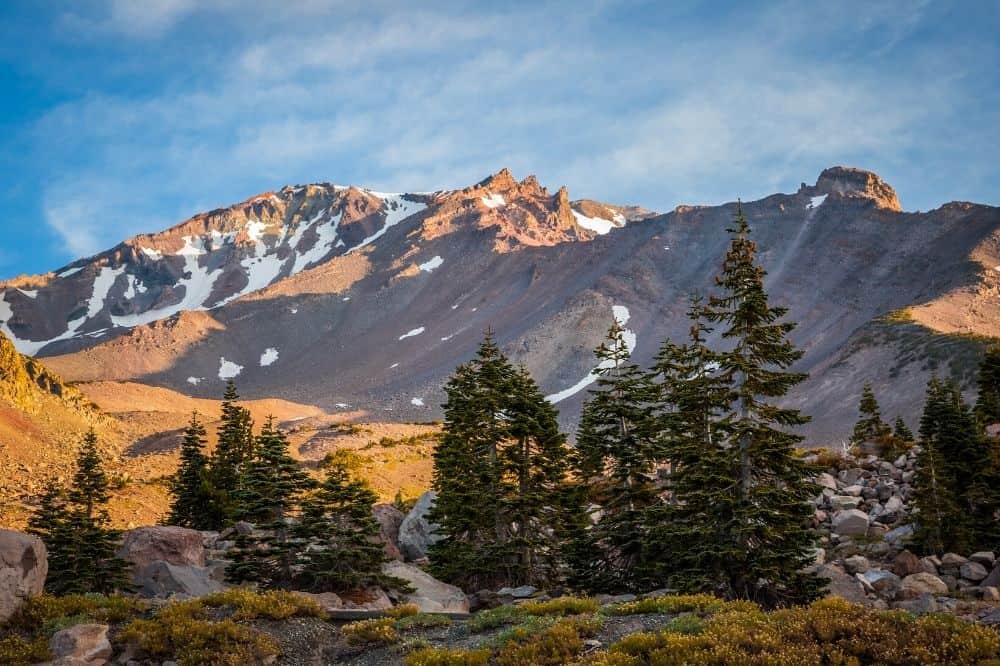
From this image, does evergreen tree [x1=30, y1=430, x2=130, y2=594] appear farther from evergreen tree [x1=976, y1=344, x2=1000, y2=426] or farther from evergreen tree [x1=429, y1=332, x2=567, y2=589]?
evergreen tree [x1=976, y1=344, x2=1000, y2=426]

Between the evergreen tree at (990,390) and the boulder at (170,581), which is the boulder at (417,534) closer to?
the boulder at (170,581)

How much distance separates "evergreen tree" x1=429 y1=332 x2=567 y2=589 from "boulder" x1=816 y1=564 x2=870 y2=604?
10811mm

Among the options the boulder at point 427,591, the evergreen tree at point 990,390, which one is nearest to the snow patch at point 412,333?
the evergreen tree at point 990,390

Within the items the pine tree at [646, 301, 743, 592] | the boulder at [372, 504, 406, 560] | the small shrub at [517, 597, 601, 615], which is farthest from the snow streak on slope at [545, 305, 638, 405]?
the small shrub at [517, 597, 601, 615]

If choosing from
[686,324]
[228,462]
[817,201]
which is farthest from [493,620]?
[817,201]

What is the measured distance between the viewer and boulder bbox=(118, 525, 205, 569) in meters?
27.4

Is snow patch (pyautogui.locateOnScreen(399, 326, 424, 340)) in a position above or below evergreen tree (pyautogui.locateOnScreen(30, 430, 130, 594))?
above

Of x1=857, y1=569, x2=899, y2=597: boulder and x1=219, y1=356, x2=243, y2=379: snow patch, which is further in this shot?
x1=219, y1=356, x2=243, y2=379: snow patch

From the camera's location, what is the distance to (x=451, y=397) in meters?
32.1

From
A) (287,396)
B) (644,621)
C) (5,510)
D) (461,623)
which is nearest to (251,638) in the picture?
(461,623)

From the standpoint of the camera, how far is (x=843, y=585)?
2277cm

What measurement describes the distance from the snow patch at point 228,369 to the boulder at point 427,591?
174 metres

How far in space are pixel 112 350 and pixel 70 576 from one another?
614ft

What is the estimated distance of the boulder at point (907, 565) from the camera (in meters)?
26.4
